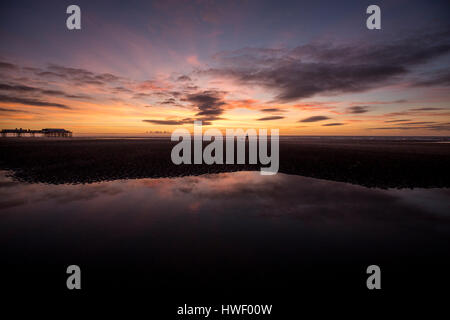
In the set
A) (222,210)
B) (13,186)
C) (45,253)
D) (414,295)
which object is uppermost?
(13,186)

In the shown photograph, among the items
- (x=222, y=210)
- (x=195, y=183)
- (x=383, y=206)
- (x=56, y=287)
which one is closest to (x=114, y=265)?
(x=56, y=287)

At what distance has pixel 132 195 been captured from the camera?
12219 millimetres

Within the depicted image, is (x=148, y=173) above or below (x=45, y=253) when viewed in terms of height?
above

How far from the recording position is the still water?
5.68 m

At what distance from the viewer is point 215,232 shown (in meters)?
7.81

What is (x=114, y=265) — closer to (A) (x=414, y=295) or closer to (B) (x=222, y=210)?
(B) (x=222, y=210)

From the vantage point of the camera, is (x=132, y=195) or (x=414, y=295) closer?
(x=414, y=295)

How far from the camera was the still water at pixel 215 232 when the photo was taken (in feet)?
18.6

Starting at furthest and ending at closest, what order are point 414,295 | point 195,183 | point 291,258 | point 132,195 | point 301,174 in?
1. point 301,174
2. point 195,183
3. point 132,195
4. point 291,258
5. point 414,295

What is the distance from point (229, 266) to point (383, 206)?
394 inches

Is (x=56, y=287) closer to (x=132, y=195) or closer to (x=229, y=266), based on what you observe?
(x=229, y=266)

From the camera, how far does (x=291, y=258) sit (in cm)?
615

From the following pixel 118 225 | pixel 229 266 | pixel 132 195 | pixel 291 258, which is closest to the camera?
pixel 229 266

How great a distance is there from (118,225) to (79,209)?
3.36m
